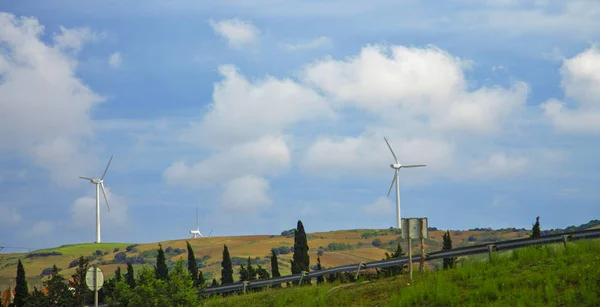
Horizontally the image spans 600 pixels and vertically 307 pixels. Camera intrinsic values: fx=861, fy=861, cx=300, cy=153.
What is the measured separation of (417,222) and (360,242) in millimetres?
150419

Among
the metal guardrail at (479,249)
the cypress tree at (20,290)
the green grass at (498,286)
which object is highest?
the metal guardrail at (479,249)

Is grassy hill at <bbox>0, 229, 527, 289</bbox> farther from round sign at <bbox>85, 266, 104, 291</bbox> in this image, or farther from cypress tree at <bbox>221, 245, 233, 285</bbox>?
round sign at <bbox>85, 266, 104, 291</bbox>

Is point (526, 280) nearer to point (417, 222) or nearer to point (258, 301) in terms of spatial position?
point (417, 222)

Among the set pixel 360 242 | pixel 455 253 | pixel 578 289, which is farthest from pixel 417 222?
pixel 360 242

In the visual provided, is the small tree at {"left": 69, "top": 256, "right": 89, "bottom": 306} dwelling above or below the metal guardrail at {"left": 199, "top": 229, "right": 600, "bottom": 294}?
below

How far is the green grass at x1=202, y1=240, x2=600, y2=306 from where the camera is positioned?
27.2m

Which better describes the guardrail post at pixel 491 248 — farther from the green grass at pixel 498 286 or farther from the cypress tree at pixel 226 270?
the cypress tree at pixel 226 270

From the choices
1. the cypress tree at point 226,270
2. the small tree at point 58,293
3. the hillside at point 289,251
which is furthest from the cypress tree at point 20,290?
the hillside at point 289,251

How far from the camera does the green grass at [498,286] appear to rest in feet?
89.4

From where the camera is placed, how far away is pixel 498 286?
29312mm

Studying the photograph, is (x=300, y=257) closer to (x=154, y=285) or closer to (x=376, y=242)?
(x=154, y=285)

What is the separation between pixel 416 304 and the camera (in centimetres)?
2969

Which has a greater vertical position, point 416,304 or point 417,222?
point 417,222

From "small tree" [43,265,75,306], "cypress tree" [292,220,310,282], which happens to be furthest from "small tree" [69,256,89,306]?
"cypress tree" [292,220,310,282]
